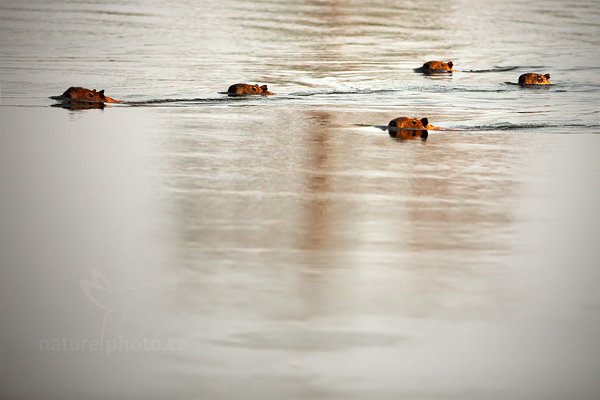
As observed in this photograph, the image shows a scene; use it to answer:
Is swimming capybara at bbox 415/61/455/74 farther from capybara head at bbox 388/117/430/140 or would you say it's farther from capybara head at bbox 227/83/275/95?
capybara head at bbox 388/117/430/140

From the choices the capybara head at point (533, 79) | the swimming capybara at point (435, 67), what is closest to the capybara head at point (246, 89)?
the capybara head at point (533, 79)

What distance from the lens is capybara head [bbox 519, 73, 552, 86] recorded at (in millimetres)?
30984

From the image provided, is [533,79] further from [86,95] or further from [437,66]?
[86,95]

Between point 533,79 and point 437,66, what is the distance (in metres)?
3.79

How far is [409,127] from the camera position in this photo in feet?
70.6

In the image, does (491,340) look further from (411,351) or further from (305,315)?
(305,315)

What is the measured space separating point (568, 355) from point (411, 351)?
3.59 feet

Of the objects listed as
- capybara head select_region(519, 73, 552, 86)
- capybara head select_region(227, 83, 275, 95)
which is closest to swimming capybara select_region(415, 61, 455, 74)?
capybara head select_region(519, 73, 552, 86)

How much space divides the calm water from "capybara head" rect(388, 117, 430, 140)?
30 cm

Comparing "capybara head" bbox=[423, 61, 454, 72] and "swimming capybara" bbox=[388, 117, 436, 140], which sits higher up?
"capybara head" bbox=[423, 61, 454, 72]

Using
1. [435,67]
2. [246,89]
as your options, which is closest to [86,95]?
[246,89]

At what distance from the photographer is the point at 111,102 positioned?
25359 millimetres

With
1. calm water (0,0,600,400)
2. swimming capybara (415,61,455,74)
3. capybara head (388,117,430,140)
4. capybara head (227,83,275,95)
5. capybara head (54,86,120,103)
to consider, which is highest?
swimming capybara (415,61,455,74)

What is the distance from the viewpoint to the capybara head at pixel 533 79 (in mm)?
30984
